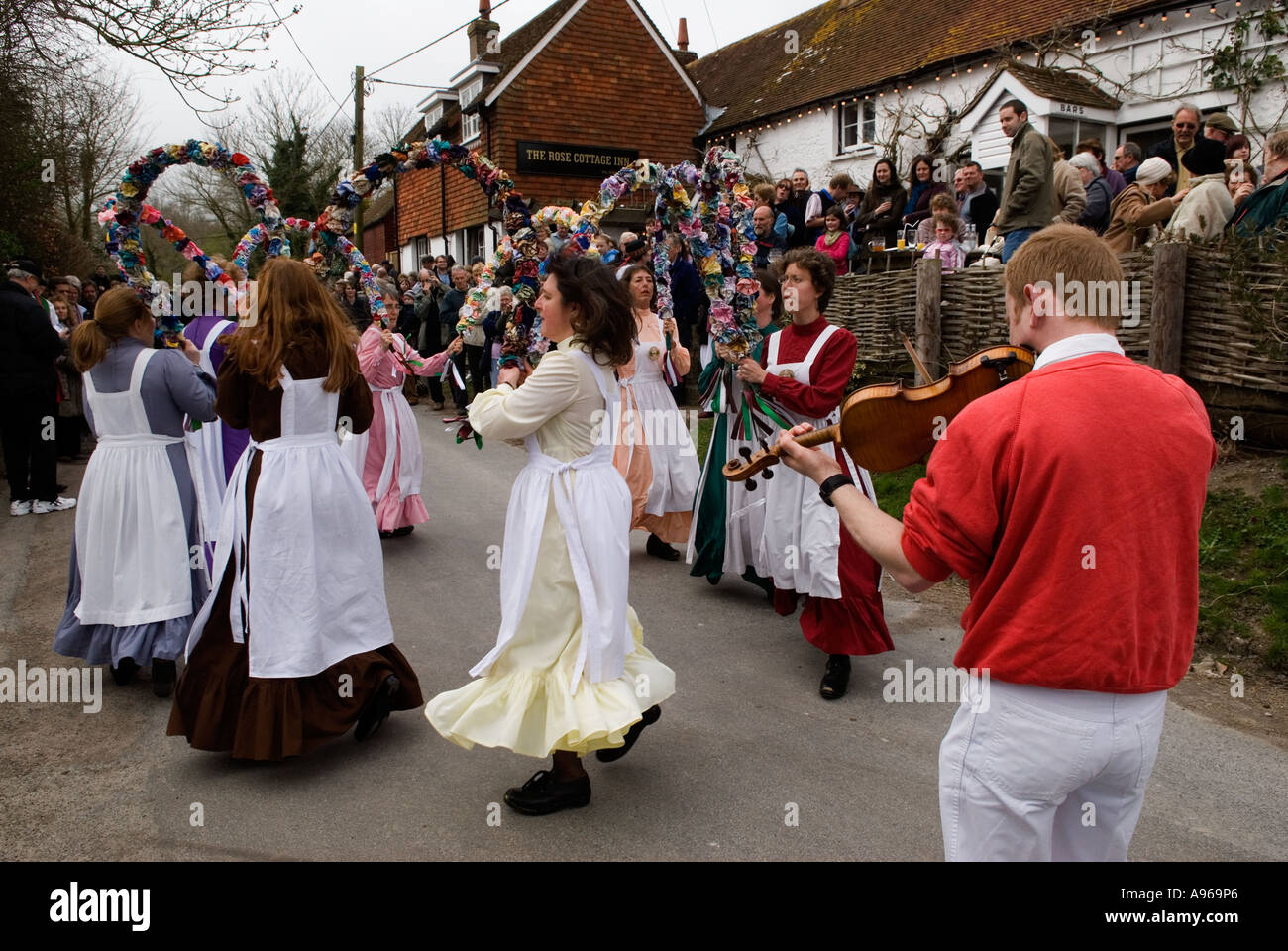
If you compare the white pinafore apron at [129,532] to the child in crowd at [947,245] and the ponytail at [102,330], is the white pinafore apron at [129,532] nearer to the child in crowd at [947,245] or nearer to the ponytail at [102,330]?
the ponytail at [102,330]

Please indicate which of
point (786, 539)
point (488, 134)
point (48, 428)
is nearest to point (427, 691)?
point (786, 539)

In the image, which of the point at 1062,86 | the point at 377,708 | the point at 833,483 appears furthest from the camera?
Answer: the point at 1062,86

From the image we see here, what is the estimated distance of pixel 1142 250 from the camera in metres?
7.29

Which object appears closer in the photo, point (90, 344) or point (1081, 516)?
point (1081, 516)

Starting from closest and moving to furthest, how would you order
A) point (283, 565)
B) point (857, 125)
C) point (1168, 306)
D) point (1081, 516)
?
1. point (1081, 516)
2. point (283, 565)
3. point (1168, 306)
4. point (857, 125)

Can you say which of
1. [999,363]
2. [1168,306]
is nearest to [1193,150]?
[1168,306]

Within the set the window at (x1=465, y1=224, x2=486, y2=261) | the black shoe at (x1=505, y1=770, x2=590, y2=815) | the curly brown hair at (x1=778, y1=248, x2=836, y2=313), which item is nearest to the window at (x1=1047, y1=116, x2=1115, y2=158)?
the curly brown hair at (x1=778, y1=248, x2=836, y2=313)

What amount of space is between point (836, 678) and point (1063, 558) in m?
2.94

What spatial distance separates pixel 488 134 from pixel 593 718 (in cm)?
2188

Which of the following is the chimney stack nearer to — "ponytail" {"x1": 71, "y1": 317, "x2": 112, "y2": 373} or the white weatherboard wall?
the white weatherboard wall

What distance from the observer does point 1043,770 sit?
1984mm

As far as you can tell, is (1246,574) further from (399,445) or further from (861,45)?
(861,45)

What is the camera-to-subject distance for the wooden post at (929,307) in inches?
363

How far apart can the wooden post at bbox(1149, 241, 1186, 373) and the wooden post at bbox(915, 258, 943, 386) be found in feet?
7.83
